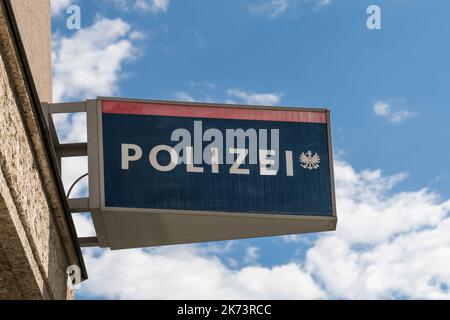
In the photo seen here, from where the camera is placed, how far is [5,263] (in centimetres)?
936

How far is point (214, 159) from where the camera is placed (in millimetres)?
11328

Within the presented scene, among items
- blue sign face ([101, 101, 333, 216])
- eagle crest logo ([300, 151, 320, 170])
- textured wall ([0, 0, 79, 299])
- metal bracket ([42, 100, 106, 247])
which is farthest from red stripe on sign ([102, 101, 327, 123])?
textured wall ([0, 0, 79, 299])

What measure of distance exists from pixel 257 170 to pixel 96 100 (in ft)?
7.65

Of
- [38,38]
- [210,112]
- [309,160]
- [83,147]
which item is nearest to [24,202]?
[83,147]

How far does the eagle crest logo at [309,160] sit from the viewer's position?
11492mm

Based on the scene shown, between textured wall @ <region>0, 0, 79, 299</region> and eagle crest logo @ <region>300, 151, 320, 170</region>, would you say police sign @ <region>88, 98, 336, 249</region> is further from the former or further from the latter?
textured wall @ <region>0, 0, 79, 299</region>

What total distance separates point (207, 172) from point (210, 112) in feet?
2.71

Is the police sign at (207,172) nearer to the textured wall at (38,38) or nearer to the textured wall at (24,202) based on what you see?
the textured wall at (24,202)

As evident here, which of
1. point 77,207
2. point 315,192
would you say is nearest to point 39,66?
point 77,207

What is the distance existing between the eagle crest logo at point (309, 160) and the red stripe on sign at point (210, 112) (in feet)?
1.59

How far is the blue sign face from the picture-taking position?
439 inches

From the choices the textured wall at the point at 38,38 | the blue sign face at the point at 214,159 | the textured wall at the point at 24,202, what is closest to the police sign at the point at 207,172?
the blue sign face at the point at 214,159

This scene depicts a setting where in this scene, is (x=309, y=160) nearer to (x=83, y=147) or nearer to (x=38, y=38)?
(x=83, y=147)
